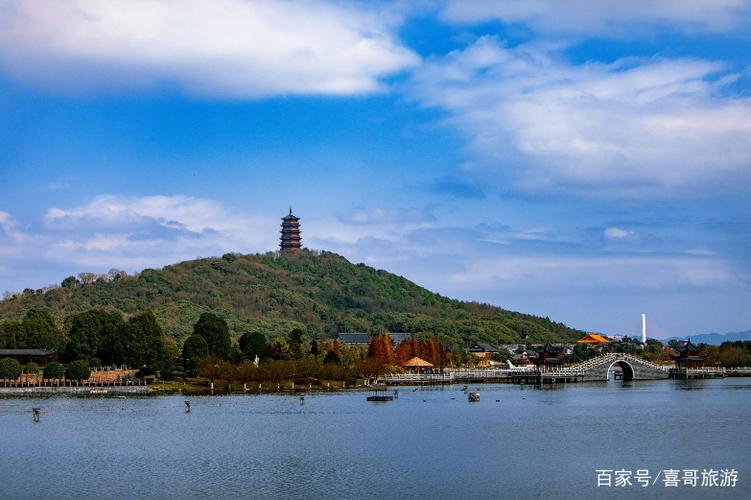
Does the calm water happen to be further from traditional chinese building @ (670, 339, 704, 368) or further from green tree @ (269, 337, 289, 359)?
traditional chinese building @ (670, 339, 704, 368)

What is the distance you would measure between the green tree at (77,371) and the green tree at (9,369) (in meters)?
5.67

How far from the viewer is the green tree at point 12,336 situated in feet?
413

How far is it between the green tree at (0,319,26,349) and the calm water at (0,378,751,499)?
3035 cm

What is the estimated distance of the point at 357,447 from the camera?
60125 millimetres

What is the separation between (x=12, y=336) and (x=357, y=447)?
83344 millimetres

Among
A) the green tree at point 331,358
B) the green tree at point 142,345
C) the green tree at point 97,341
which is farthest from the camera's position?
the green tree at point 331,358

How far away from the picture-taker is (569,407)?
9144 centimetres

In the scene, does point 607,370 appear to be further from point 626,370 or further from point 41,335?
point 41,335

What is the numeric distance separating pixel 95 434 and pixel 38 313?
244ft

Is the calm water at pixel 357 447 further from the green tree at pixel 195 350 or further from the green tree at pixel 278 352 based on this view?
the green tree at pixel 278 352

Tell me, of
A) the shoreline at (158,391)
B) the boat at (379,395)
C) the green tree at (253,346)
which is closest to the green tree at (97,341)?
the shoreline at (158,391)

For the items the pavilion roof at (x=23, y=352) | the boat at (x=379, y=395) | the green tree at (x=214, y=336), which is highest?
the green tree at (x=214, y=336)

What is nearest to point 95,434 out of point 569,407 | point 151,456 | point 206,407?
point 151,456

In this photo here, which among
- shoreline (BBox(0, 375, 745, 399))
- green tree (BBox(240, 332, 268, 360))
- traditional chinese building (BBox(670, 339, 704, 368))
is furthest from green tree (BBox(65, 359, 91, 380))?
traditional chinese building (BBox(670, 339, 704, 368))
